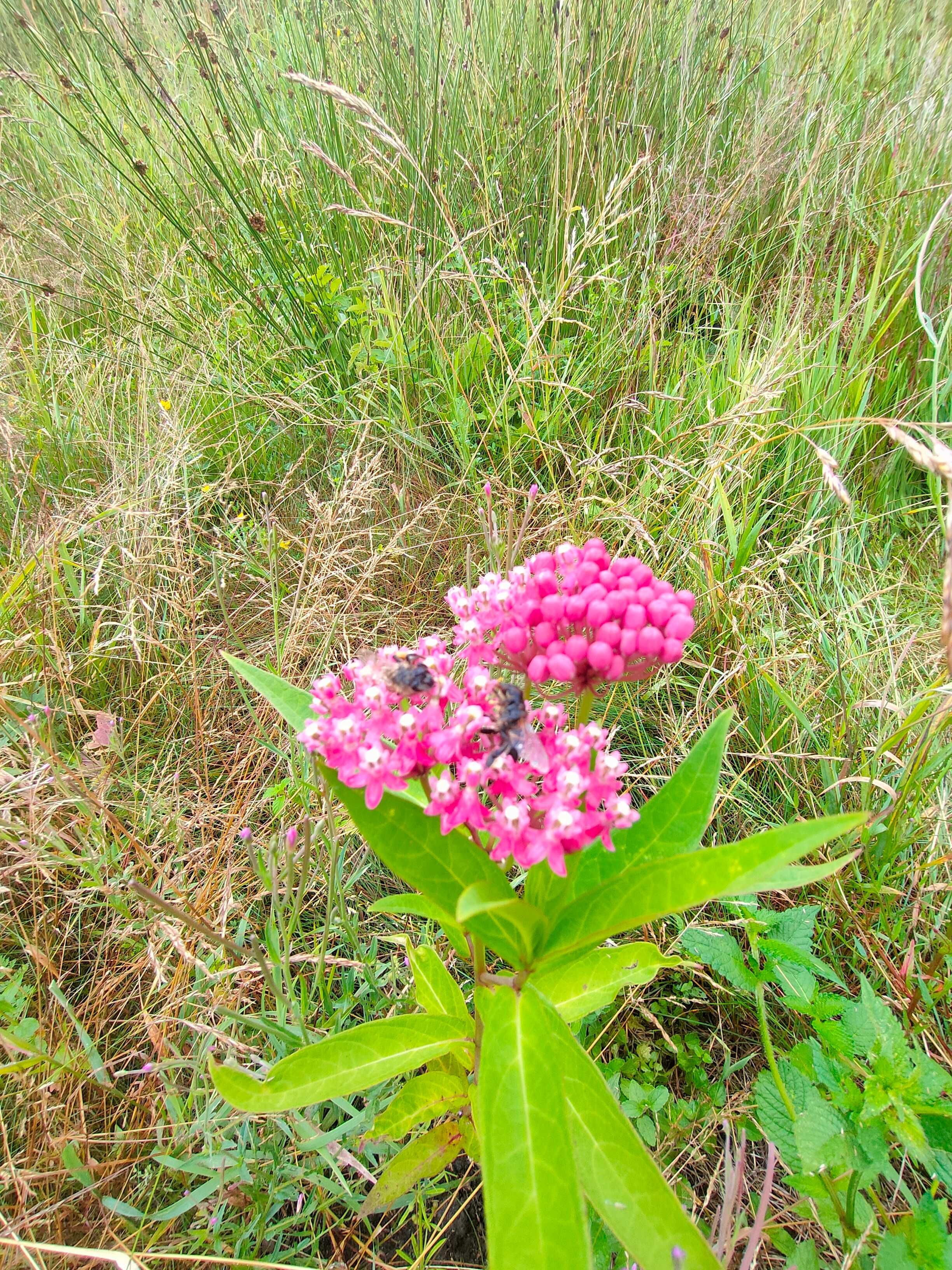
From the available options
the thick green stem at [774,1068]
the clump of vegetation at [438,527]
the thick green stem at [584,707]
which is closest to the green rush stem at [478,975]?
the clump of vegetation at [438,527]

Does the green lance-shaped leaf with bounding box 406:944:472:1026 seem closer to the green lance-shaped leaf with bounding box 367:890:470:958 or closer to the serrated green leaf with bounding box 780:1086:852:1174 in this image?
the green lance-shaped leaf with bounding box 367:890:470:958

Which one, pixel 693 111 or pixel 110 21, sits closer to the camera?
pixel 693 111

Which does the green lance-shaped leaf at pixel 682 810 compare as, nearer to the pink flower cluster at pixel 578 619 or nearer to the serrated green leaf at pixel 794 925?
the pink flower cluster at pixel 578 619

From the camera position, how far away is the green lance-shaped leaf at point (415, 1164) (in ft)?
3.68

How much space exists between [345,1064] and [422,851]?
30cm

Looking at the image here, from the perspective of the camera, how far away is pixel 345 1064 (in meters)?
0.98

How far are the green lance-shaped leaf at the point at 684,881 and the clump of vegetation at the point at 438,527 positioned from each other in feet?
0.90

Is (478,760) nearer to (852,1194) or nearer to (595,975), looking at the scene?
(595,975)

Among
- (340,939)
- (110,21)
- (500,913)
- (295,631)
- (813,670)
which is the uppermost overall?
(110,21)

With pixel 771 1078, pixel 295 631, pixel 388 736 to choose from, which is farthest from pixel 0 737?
pixel 771 1078

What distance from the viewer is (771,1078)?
1.27m

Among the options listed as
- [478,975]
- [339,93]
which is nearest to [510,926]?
[478,975]

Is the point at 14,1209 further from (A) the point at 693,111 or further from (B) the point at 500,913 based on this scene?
(A) the point at 693,111

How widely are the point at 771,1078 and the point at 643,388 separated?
83.5 inches
